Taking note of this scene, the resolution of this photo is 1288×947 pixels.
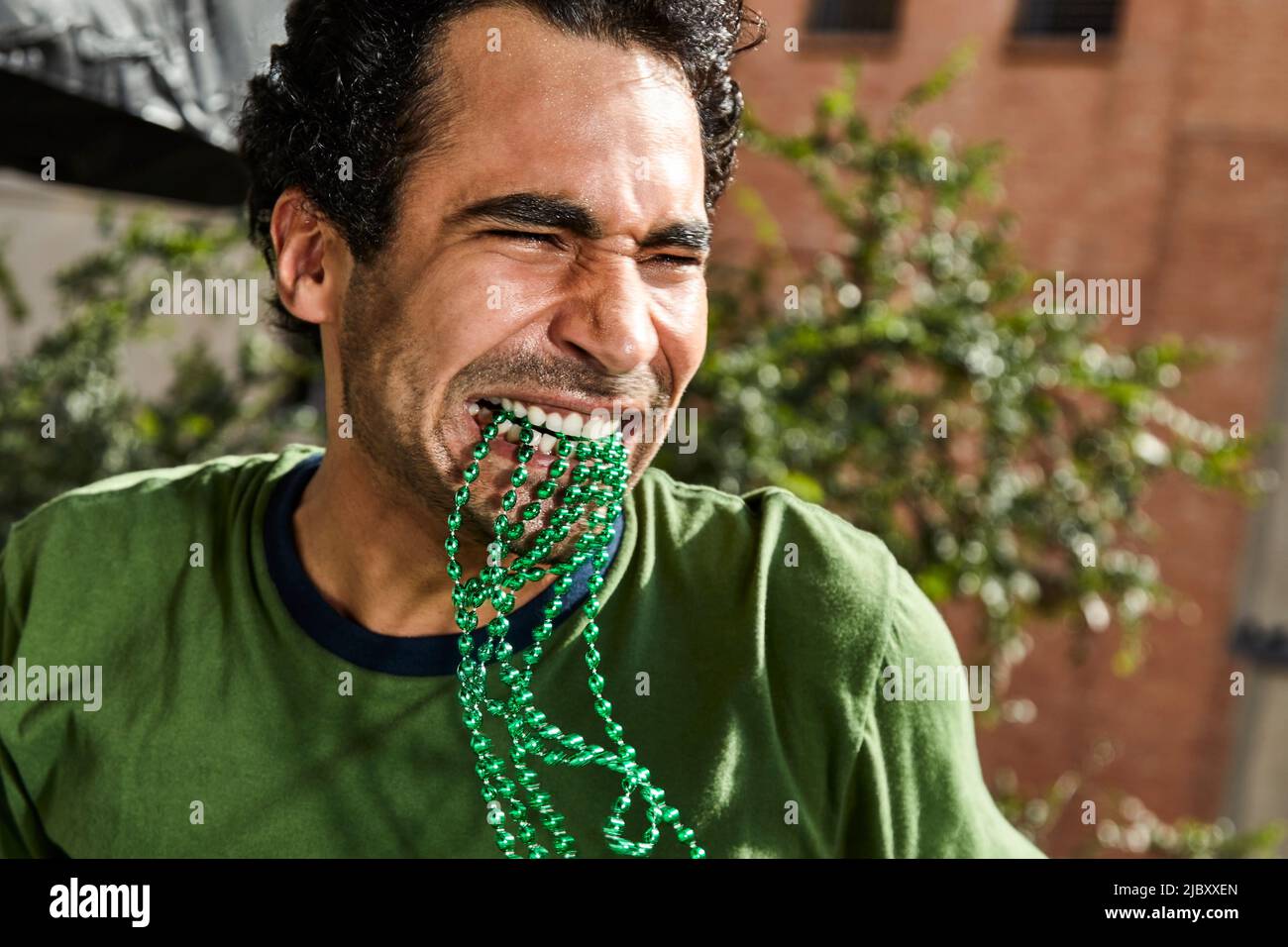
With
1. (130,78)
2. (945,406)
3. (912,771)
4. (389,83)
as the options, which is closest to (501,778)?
(912,771)

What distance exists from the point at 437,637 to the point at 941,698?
0.66 meters

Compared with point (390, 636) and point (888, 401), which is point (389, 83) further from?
point (888, 401)

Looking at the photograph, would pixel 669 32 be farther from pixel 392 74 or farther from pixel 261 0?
pixel 261 0

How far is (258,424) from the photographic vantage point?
457 centimetres

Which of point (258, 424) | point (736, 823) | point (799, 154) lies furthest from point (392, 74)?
point (799, 154)

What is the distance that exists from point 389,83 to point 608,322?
46 centimetres

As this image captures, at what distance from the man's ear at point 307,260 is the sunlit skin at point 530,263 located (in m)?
0.11

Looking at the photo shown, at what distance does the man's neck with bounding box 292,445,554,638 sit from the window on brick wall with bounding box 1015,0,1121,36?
683 centimetres

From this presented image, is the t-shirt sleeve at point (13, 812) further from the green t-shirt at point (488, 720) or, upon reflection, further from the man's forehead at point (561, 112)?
the man's forehead at point (561, 112)

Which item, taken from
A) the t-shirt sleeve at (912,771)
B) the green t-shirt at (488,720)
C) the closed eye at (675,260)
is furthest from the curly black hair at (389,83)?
the t-shirt sleeve at (912,771)

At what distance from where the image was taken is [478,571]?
1786 millimetres

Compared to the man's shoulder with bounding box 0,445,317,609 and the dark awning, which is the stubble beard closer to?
the man's shoulder with bounding box 0,445,317,609

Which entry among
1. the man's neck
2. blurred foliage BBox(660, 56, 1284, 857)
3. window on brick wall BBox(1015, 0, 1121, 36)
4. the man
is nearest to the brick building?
window on brick wall BBox(1015, 0, 1121, 36)

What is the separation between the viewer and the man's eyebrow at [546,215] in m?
1.56
